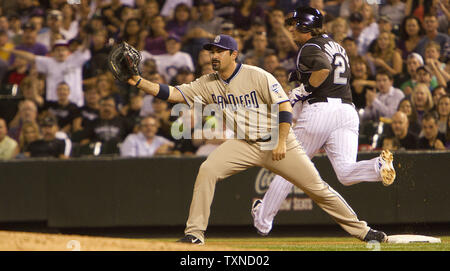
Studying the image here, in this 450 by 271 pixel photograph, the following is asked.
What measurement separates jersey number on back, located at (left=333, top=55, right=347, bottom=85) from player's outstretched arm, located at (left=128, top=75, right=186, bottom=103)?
4.92 feet

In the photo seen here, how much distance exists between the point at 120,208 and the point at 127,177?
1.44ft

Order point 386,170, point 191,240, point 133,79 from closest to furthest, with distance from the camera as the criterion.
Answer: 1. point 191,240
2. point 133,79
3. point 386,170

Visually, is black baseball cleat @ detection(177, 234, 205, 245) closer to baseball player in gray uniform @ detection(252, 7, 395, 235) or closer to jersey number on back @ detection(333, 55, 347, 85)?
baseball player in gray uniform @ detection(252, 7, 395, 235)

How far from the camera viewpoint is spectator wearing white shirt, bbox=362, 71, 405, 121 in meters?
10.7

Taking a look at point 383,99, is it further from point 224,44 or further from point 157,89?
point 157,89

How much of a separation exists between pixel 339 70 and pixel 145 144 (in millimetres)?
4479

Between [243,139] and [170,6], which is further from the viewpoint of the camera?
[170,6]

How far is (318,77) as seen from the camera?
7215 millimetres

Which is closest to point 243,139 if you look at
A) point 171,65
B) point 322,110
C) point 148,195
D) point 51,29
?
point 322,110

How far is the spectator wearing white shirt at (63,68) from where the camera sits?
41.9ft

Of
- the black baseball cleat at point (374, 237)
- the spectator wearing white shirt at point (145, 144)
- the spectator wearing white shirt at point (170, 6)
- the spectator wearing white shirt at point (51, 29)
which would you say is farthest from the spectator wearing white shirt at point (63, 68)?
the black baseball cleat at point (374, 237)

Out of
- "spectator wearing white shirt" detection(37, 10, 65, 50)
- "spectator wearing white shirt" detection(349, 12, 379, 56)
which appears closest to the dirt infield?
"spectator wearing white shirt" detection(349, 12, 379, 56)

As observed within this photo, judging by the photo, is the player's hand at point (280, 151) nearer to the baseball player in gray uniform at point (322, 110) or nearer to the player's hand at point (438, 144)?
the baseball player in gray uniform at point (322, 110)

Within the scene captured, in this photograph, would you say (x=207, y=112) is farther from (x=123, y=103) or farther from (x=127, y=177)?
(x=123, y=103)
